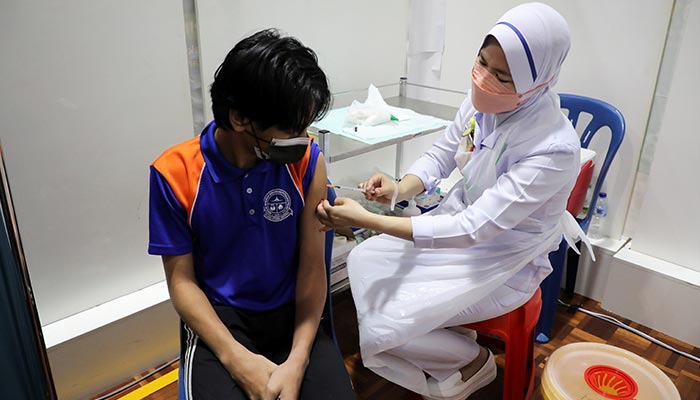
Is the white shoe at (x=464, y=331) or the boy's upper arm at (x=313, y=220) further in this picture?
the white shoe at (x=464, y=331)

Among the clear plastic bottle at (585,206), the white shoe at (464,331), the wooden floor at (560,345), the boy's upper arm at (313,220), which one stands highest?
the boy's upper arm at (313,220)

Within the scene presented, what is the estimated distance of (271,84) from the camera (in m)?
1.02

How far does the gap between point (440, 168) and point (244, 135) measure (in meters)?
0.84

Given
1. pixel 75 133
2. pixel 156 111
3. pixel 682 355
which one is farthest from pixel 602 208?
pixel 75 133

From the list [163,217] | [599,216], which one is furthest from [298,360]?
[599,216]

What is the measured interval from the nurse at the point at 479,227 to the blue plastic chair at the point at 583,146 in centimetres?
43

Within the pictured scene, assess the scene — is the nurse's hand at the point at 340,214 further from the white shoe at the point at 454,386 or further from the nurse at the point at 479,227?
the white shoe at the point at 454,386

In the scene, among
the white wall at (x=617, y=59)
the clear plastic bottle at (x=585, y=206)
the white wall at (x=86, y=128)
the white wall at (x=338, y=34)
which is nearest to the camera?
the white wall at (x=86, y=128)

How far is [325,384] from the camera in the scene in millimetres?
1154

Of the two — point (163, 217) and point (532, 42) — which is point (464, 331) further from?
point (163, 217)

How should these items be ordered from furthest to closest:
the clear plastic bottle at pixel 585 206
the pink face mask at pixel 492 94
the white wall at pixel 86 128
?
the clear plastic bottle at pixel 585 206 → the white wall at pixel 86 128 → the pink face mask at pixel 492 94

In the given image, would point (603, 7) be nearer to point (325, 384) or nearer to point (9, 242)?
point (325, 384)

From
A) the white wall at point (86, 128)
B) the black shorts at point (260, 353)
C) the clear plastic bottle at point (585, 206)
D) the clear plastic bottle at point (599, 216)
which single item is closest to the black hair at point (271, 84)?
the black shorts at point (260, 353)

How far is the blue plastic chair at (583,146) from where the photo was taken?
6.80 ft
